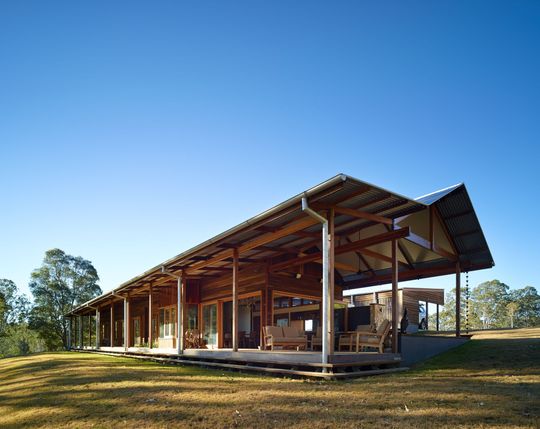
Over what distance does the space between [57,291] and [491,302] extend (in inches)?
1587

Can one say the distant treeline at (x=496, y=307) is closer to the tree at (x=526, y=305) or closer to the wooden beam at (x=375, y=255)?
the tree at (x=526, y=305)

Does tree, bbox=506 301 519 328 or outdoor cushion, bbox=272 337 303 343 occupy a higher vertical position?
outdoor cushion, bbox=272 337 303 343

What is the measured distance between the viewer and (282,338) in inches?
464

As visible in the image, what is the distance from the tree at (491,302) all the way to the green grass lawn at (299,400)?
37738 mm

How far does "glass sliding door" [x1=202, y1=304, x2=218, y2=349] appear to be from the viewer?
17.9 metres

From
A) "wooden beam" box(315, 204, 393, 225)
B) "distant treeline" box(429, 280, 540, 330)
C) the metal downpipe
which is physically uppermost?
"wooden beam" box(315, 204, 393, 225)

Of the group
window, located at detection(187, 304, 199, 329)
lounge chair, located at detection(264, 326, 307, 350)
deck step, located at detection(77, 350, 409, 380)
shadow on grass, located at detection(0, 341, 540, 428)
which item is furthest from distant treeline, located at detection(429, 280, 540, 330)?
shadow on grass, located at detection(0, 341, 540, 428)

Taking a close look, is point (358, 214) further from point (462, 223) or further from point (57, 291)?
point (57, 291)

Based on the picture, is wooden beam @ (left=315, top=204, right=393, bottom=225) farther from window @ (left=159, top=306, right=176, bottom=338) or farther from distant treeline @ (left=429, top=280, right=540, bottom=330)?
distant treeline @ (left=429, top=280, right=540, bottom=330)

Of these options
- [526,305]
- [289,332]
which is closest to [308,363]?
[289,332]

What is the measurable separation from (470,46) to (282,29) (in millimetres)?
5676

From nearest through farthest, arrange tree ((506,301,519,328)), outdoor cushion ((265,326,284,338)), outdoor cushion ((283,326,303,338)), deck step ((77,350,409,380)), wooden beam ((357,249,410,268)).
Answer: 1. deck step ((77,350,409,380))
2. outdoor cushion ((265,326,284,338))
3. wooden beam ((357,249,410,268))
4. outdoor cushion ((283,326,303,338))
5. tree ((506,301,519,328))

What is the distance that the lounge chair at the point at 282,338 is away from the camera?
38.4 feet

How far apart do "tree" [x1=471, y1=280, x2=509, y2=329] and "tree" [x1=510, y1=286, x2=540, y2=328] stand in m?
1.04
